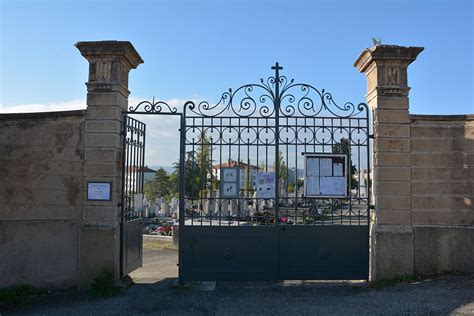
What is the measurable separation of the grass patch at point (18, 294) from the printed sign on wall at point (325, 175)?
14.8ft

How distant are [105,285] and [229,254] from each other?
6.43ft

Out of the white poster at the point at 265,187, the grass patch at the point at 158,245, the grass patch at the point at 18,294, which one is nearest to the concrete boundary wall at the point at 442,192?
the white poster at the point at 265,187

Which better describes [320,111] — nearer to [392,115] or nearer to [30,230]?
[392,115]

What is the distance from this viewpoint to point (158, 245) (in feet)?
41.5

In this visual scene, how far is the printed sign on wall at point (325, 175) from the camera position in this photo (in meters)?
6.85

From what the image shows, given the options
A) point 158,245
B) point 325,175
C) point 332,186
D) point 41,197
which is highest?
point 325,175

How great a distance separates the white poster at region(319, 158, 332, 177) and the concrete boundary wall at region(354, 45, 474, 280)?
2.36 ft

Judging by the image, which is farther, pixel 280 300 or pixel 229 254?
pixel 229 254

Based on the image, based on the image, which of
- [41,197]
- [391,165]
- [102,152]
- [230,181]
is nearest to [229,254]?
[230,181]

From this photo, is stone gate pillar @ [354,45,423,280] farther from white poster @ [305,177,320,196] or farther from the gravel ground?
white poster @ [305,177,320,196]

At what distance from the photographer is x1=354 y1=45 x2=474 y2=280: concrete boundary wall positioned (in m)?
6.76

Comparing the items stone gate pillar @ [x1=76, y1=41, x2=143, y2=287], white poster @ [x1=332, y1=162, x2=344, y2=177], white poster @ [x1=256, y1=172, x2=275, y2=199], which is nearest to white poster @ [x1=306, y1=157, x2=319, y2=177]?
white poster @ [x1=332, y1=162, x2=344, y2=177]

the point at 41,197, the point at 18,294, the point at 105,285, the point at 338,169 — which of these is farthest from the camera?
the point at 338,169

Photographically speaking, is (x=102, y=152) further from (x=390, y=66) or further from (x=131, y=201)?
(x=390, y=66)
